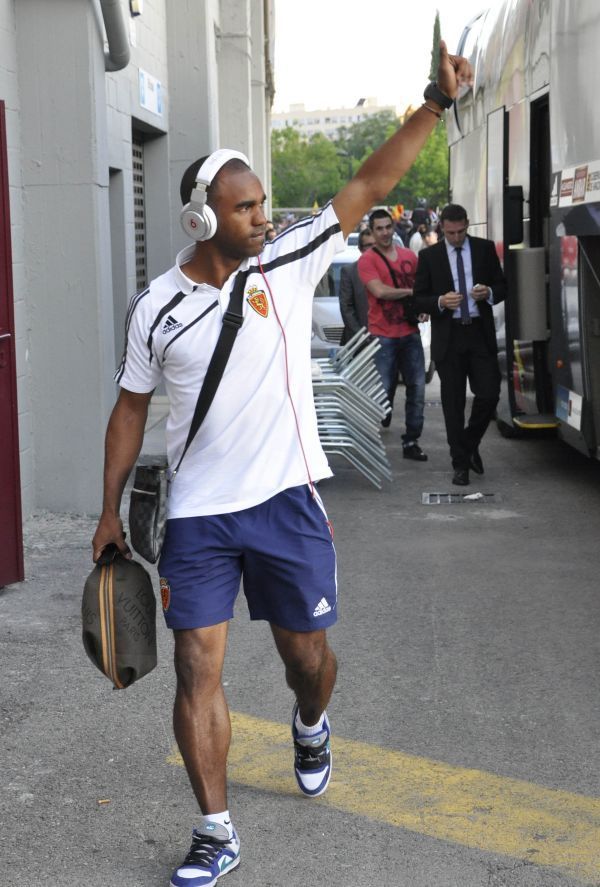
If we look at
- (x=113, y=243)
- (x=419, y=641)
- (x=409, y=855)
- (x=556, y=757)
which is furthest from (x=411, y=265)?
(x=409, y=855)

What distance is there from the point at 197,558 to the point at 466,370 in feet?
21.3

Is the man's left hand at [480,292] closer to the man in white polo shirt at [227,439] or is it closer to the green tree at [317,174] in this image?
the man in white polo shirt at [227,439]

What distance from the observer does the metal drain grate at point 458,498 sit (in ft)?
30.8

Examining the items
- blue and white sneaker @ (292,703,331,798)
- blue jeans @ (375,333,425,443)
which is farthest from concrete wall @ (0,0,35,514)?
blue and white sneaker @ (292,703,331,798)

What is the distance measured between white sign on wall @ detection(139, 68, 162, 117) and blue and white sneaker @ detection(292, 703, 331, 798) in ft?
29.9

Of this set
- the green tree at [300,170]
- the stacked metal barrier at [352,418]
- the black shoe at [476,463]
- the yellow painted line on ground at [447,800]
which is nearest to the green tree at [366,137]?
the green tree at [300,170]

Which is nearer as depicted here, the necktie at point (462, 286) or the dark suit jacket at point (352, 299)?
the necktie at point (462, 286)

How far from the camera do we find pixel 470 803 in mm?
4258

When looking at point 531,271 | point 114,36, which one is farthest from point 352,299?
point 114,36

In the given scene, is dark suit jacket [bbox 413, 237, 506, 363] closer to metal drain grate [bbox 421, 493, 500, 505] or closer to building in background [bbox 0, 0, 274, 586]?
metal drain grate [bbox 421, 493, 500, 505]

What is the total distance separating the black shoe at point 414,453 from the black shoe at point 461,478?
101 cm

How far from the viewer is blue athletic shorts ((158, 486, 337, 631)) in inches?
151

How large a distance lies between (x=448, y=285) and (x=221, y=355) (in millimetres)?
6470

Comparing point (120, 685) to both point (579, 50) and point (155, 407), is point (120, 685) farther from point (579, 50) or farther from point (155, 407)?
point (155, 407)
